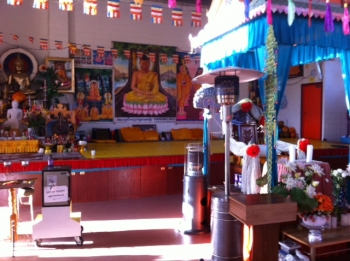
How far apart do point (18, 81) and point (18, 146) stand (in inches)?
130

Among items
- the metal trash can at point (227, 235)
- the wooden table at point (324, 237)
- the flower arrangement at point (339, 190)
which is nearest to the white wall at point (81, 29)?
the metal trash can at point (227, 235)

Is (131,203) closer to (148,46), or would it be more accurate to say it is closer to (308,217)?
(308,217)

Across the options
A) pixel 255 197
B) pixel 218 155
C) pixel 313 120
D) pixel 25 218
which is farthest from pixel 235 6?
pixel 313 120

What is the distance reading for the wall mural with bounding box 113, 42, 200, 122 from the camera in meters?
10.7

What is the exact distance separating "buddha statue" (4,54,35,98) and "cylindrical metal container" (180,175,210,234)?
671cm

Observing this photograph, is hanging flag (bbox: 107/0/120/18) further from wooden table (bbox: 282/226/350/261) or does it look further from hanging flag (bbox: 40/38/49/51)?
wooden table (bbox: 282/226/350/261)

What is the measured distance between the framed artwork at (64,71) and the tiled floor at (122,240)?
5287 millimetres

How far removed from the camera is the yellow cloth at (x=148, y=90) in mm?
10892

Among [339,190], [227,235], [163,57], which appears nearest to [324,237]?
[339,190]

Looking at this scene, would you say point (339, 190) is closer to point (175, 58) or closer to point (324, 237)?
point (324, 237)

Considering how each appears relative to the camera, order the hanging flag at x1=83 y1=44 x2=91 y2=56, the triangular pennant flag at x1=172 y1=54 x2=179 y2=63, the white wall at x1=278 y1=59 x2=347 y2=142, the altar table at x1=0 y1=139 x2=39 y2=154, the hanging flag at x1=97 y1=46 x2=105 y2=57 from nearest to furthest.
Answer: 1. the altar table at x1=0 y1=139 x2=39 y2=154
2. the hanging flag at x1=83 y1=44 x2=91 y2=56
3. the hanging flag at x1=97 y1=46 x2=105 y2=57
4. the white wall at x1=278 y1=59 x2=347 y2=142
5. the triangular pennant flag at x1=172 y1=54 x2=179 y2=63

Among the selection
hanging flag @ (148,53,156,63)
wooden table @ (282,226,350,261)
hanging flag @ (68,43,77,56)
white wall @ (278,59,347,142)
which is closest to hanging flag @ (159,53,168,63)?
hanging flag @ (148,53,156,63)

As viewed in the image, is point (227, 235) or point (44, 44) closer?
point (227, 235)

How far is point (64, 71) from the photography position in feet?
32.0
